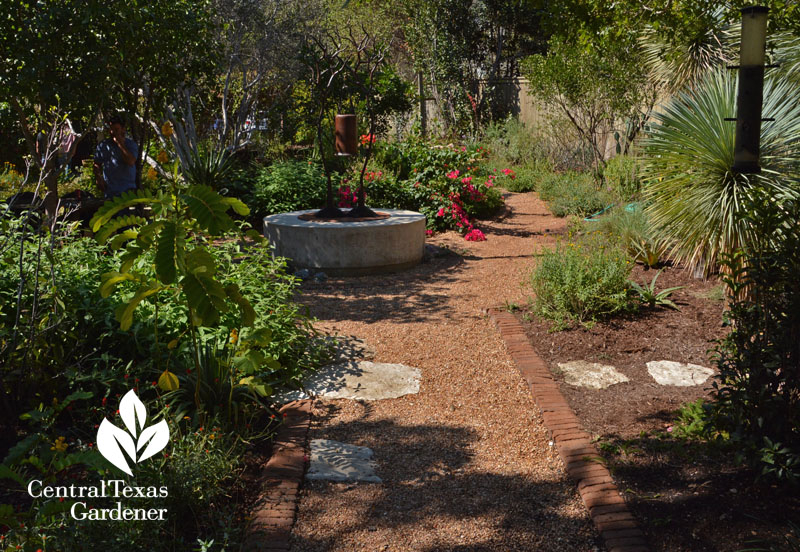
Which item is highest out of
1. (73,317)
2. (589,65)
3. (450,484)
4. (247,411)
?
(589,65)

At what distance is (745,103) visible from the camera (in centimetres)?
370

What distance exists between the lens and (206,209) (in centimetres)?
308

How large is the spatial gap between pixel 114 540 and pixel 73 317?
1750mm

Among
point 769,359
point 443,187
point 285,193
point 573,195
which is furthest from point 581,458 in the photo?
point 573,195

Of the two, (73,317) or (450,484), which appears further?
(73,317)

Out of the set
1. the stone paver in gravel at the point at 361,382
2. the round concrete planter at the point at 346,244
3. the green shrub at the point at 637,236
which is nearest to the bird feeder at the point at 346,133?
the round concrete planter at the point at 346,244

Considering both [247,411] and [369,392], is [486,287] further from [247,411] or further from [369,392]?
[247,411]

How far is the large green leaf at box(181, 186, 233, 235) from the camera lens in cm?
305

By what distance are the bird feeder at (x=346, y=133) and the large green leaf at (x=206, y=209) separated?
638cm

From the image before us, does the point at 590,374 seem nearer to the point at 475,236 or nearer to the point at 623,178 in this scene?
the point at 475,236

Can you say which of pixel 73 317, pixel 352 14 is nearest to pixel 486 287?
pixel 73 317

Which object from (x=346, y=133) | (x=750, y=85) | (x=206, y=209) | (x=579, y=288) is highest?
(x=750, y=85)

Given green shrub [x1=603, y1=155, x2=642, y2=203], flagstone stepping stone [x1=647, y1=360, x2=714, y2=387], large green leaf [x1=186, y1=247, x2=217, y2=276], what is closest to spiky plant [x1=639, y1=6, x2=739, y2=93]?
green shrub [x1=603, y1=155, x2=642, y2=203]

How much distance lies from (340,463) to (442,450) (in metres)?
0.60
